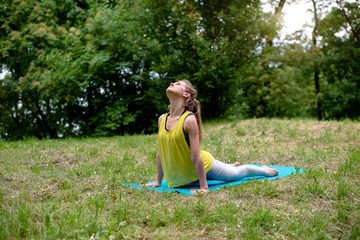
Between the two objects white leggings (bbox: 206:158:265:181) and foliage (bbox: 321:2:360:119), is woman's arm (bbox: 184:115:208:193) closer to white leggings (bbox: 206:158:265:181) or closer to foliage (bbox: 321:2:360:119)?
white leggings (bbox: 206:158:265:181)

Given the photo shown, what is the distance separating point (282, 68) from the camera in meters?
15.9

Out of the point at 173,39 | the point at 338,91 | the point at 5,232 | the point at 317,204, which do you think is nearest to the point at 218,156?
the point at 317,204

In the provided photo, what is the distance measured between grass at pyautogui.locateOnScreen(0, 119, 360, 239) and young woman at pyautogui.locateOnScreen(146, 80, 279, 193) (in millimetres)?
441

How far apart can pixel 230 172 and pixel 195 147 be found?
0.94m

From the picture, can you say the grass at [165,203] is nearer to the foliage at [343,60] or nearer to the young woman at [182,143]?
the young woman at [182,143]

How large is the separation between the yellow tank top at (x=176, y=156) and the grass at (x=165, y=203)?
0.45 m

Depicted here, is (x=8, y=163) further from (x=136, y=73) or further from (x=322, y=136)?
(x=136, y=73)

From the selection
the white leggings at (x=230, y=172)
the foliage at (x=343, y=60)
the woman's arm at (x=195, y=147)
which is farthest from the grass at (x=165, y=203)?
the foliage at (x=343, y=60)

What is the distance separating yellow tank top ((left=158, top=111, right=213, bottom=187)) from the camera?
3883 millimetres

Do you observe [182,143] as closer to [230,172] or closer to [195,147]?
[195,147]

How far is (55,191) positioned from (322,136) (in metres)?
6.03

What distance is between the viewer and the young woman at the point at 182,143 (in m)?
3.79

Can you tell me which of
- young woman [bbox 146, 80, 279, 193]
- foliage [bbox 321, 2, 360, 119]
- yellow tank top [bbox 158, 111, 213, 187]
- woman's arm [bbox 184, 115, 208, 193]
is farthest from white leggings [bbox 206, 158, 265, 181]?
foliage [bbox 321, 2, 360, 119]

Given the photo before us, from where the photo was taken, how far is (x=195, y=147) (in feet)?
12.3
